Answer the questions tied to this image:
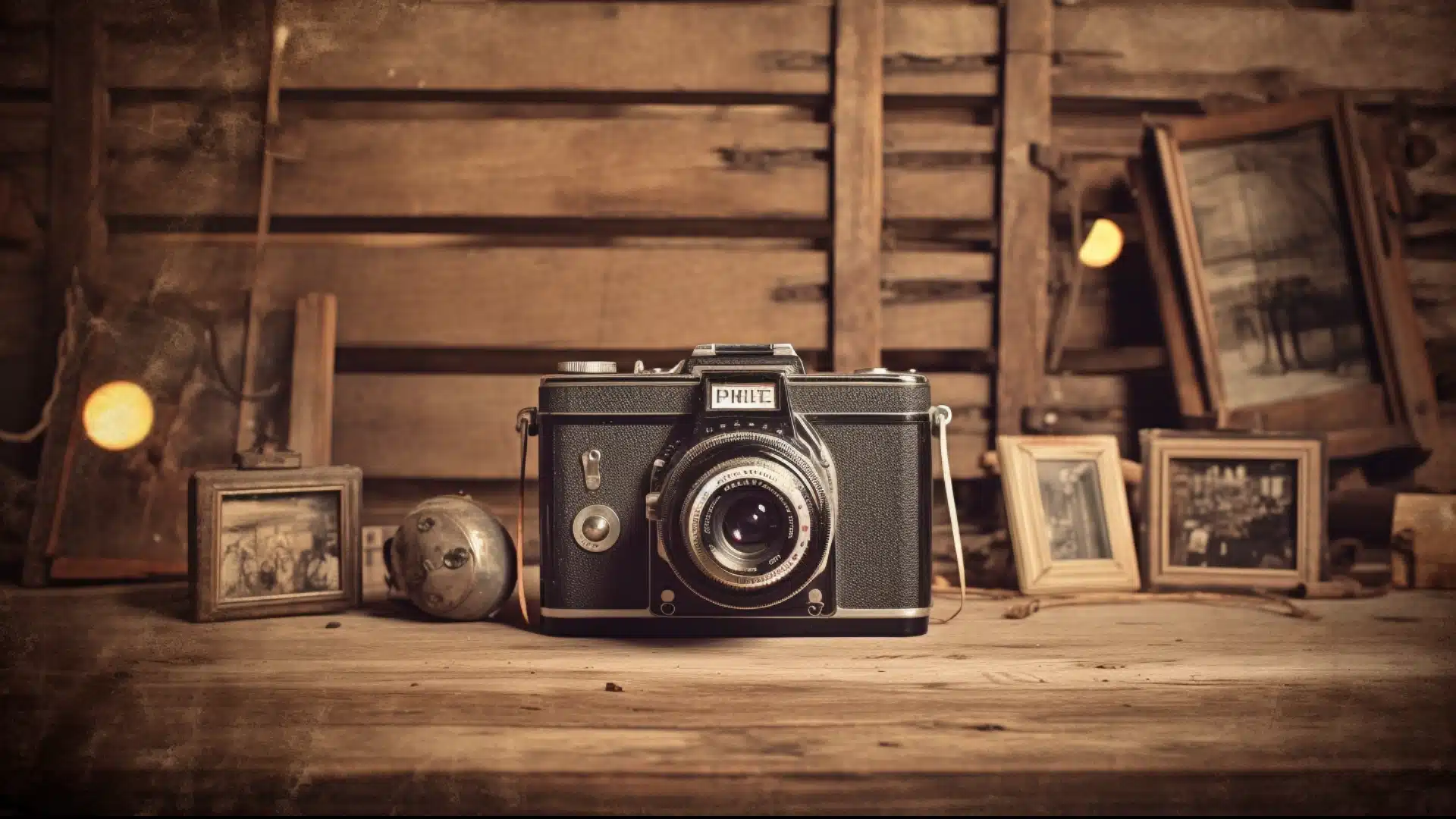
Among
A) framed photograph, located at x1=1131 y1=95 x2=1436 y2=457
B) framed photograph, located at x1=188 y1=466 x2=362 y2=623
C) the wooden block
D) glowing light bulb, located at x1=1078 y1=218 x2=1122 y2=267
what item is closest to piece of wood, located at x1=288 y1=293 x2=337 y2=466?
framed photograph, located at x1=188 y1=466 x2=362 y2=623

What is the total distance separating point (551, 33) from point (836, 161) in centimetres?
59

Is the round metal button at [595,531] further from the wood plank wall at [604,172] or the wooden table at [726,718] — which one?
the wood plank wall at [604,172]

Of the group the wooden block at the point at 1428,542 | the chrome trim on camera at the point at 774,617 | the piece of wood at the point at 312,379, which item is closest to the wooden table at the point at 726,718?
the chrome trim on camera at the point at 774,617

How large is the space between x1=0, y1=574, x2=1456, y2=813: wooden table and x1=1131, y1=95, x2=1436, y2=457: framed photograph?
0.50m

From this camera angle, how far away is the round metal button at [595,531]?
61.1 inches

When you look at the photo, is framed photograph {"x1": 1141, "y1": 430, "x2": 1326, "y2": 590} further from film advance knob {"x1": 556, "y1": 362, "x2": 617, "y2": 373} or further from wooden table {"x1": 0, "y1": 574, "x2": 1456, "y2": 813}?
film advance knob {"x1": 556, "y1": 362, "x2": 617, "y2": 373}

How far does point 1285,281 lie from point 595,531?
1.39 meters

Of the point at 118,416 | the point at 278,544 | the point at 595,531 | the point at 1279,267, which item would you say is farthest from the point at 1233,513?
the point at 118,416

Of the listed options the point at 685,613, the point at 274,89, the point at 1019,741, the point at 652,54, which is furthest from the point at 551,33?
the point at 1019,741

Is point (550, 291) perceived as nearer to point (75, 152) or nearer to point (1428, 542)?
point (75, 152)

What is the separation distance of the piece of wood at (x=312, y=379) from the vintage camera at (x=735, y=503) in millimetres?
688

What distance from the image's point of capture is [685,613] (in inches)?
60.6

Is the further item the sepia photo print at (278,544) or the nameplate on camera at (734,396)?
the sepia photo print at (278,544)

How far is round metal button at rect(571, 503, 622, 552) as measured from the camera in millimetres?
1553
